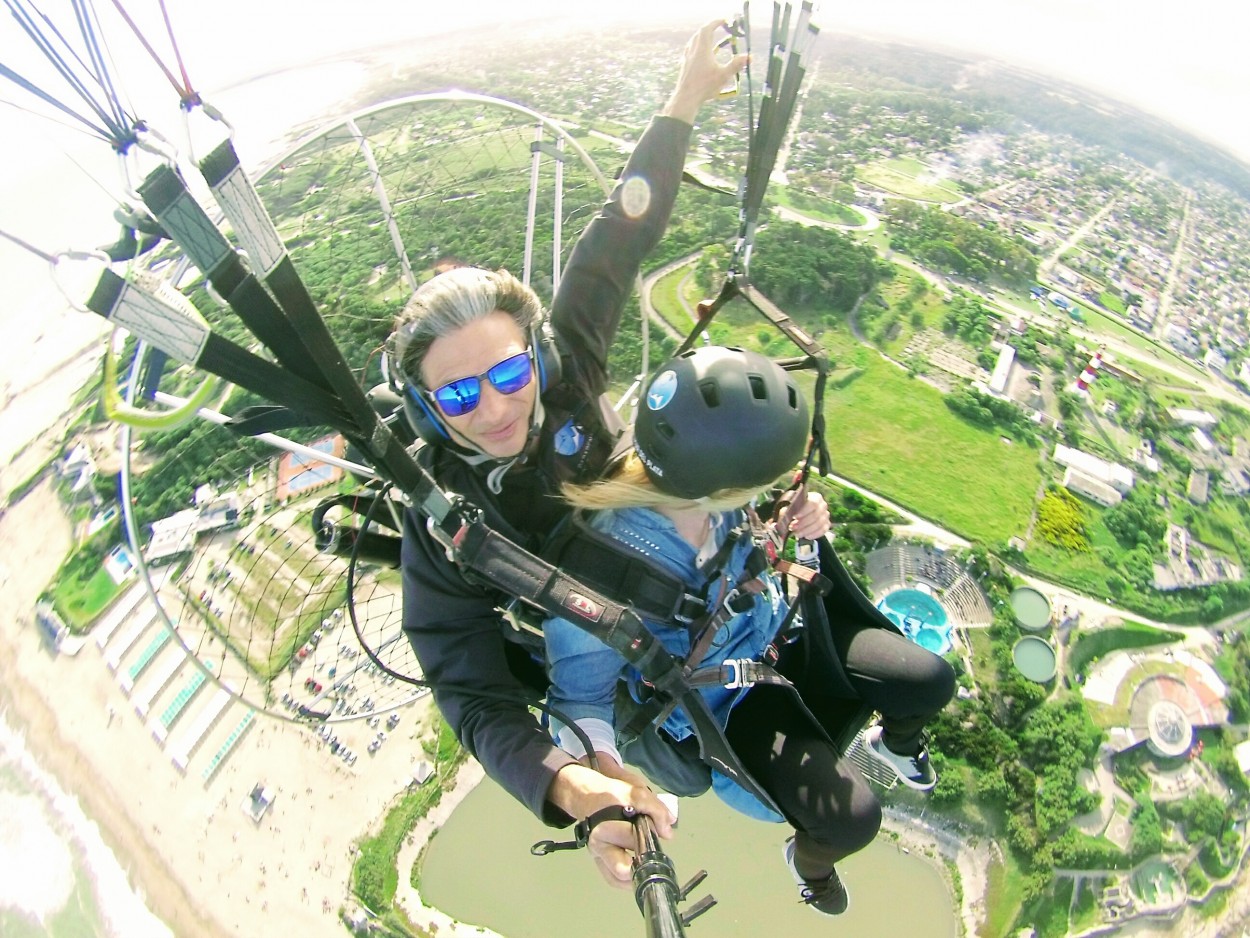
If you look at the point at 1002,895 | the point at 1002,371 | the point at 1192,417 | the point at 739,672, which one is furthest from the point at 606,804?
the point at 1192,417

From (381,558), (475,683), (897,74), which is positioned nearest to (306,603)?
(381,558)

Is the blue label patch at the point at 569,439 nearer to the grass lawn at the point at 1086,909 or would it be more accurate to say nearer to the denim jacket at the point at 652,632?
the denim jacket at the point at 652,632

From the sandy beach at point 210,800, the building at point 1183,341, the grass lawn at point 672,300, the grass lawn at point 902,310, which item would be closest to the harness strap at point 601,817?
the sandy beach at point 210,800

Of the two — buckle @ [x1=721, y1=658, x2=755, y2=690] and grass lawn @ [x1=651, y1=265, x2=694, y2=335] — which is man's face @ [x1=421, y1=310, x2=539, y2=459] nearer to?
buckle @ [x1=721, y1=658, x2=755, y2=690]

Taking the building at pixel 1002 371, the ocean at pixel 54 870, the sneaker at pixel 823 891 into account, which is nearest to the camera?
the sneaker at pixel 823 891

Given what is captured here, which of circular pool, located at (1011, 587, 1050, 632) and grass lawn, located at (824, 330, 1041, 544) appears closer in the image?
circular pool, located at (1011, 587, 1050, 632)

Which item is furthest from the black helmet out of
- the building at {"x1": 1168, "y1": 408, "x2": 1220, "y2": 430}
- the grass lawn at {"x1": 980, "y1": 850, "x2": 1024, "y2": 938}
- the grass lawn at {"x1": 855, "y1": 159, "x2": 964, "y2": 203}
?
the grass lawn at {"x1": 855, "y1": 159, "x2": 964, "y2": 203}
